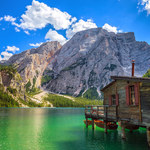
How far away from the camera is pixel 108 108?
29.8 m

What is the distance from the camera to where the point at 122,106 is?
24969mm

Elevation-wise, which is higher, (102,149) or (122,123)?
(122,123)

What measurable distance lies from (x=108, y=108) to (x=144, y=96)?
10.7 meters

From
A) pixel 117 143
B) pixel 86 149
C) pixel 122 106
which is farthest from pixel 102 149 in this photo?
pixel 122 106

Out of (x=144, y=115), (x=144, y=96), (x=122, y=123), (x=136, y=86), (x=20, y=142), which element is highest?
(x=136, y=86)

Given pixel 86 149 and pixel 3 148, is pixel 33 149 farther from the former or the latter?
pixel 86 149

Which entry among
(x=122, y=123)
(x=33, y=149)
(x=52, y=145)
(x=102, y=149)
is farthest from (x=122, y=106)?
(x=33, y=149)

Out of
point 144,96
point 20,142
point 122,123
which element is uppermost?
point 144,96

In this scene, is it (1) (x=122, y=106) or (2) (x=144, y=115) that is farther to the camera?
(1) (x=122, y=106)

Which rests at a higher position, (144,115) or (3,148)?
(144,115)

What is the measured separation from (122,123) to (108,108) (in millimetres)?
5583

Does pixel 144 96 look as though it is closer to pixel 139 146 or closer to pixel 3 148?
pixel 139 146

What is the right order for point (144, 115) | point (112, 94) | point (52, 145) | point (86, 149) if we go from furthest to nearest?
1. point (112, 94)
2. point (52, 145)
3. point (86, 149)
4. point (144, 115)

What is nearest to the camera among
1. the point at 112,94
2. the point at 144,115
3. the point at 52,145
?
the point at 144,115
